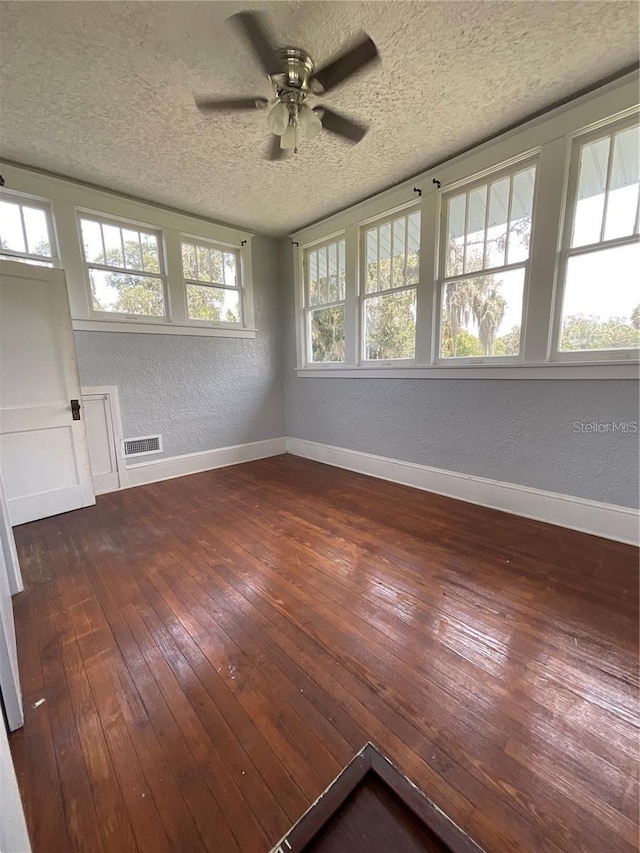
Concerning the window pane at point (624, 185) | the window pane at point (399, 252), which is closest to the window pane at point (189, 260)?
the window pane at point (399, 252)

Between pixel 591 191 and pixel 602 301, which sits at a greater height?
pixel 591 191

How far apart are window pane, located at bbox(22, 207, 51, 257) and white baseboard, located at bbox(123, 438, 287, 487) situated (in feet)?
7.01

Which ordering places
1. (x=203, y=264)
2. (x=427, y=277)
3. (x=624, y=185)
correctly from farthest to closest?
(x=203, y=264) → (x=427, y=277) → (x=624, y=185)

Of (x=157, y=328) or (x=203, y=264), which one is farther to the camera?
(x=203, y=264)

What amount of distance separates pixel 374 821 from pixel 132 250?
4.37 meters

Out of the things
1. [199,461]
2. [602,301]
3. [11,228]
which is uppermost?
[11,228]

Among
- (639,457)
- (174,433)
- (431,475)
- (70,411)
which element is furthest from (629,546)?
(70,411)

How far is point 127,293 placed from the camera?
3.45 metres

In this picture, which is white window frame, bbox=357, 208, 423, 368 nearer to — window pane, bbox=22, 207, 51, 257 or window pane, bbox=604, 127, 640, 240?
window pane, bbox=604, 127, 640, 240

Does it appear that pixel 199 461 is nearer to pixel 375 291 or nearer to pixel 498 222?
pixel 375 291

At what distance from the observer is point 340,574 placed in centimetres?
204

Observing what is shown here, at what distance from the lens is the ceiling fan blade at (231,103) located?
1.85m

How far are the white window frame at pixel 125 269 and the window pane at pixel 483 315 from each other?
2.92 meters

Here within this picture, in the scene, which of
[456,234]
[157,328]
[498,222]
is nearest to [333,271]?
[456,234]
